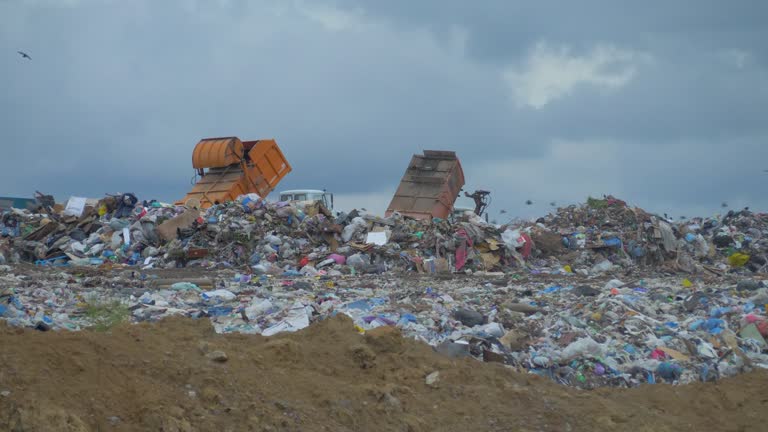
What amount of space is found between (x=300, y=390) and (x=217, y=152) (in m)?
13.2

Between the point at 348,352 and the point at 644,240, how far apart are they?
38.3 ft

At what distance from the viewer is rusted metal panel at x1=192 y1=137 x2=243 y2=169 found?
17.5 meters

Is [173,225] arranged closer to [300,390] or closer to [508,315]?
[508,315]

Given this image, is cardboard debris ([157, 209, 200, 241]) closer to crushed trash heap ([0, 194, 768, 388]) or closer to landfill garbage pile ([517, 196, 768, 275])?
crushed trash heap ([0, 194, 768, 388])

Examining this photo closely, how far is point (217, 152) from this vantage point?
1761 centimetres

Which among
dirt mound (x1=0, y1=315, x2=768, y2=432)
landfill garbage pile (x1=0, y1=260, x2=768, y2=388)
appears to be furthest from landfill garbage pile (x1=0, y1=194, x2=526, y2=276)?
dirt mound (x1=0, y1=315, x2=768, y2=432)

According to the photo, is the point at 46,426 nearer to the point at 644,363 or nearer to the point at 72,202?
the point at 644,363

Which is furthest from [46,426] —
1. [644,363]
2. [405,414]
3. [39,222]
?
[39,222]

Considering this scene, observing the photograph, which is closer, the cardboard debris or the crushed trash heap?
the crushed trash heap

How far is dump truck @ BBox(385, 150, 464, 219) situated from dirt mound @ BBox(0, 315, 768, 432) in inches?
432

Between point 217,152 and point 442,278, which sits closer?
point 442,278

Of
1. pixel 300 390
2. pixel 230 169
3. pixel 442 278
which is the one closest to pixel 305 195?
pixel 230 169

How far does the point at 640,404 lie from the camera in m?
6.07

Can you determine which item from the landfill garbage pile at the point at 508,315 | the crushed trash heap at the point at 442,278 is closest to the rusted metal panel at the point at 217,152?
the crushed trash heap at the point at 442,278
